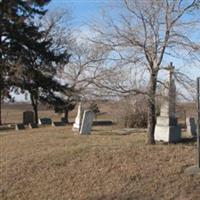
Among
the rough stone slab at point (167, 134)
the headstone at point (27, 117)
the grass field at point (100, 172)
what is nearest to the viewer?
the grass field at point (100, 172)

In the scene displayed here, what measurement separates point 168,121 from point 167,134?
1.80 feet

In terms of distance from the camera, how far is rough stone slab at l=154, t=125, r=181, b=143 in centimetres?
1603

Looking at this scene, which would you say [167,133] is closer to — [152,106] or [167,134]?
[167,134]

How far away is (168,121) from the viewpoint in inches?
647

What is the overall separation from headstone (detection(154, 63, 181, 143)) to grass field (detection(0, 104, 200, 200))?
2.11 ft

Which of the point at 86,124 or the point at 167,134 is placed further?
the point at 86,124

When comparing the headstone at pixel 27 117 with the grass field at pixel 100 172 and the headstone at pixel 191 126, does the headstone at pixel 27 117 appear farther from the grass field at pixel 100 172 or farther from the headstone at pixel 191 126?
the grass field at pixel 100 172

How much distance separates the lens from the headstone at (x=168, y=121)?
15.6 m

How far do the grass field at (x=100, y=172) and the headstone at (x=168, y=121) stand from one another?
2.11 feet

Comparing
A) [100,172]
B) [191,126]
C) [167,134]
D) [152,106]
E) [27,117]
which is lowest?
[100,172]

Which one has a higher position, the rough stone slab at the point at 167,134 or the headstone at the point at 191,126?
the headstone at the point at 191,126

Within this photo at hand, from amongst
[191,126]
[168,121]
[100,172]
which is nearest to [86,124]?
[191,126]

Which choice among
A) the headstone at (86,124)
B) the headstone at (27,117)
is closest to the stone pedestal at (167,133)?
the headstone at (86,124)

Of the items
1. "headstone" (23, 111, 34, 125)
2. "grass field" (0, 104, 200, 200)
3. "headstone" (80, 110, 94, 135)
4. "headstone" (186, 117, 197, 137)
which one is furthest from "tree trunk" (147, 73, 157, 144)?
"headstone" (23, 111, 34, 125)
